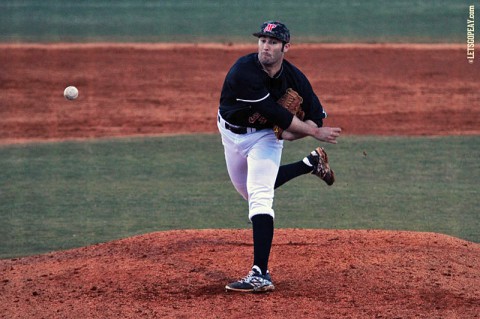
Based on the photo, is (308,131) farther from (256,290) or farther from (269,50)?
(256,290)

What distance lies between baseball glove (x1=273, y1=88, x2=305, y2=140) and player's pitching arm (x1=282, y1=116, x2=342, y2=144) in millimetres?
54

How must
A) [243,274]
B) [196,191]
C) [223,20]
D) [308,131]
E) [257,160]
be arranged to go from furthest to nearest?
1. [223,20]
2. [196,191]
3. [243,274]
4. [257,160]
5. [308,131]

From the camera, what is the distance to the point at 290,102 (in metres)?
5.90

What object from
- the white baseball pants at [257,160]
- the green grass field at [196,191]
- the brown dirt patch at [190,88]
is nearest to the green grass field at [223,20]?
the brown dirt patch at [190,88]

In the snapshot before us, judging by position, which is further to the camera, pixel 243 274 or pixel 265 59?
pixel 243 274

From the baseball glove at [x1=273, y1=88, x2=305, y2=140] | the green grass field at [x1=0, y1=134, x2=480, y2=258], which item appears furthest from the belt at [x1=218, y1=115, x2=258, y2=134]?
the green grass field at [x1=0, y1=134, x2=480, y2=258]

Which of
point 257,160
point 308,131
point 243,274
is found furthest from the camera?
point 243,274

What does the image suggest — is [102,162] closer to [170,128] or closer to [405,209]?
[170,128]

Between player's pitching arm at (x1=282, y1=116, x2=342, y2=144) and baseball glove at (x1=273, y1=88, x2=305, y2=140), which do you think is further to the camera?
baseball glove at (x1=273, y1=88, x2=305, y2=140)

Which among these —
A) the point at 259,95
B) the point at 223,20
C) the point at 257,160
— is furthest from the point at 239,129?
the point at 223,20

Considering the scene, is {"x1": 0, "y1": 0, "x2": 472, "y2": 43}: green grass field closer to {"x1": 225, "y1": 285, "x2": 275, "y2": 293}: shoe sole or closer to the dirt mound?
the dirt mound

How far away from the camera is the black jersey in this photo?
571 centimetres

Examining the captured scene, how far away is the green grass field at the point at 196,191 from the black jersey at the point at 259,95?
2535mm

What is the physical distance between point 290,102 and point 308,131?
0.83ft
